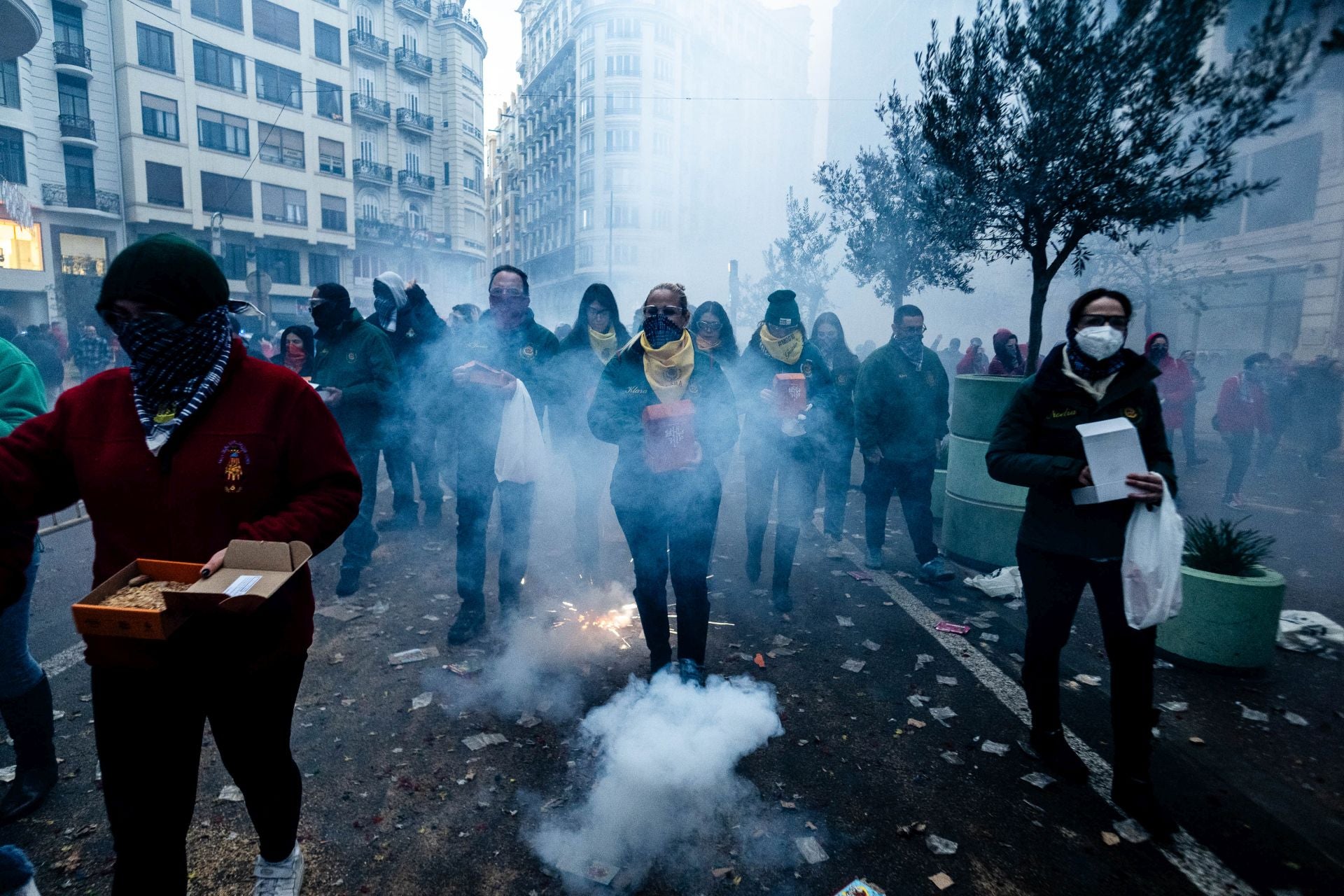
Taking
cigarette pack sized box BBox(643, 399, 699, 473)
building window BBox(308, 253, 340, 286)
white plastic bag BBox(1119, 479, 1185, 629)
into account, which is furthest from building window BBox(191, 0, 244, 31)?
white plastic bag BBox(1119, 479, 1185, 629)

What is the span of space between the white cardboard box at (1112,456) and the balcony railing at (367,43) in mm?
44783

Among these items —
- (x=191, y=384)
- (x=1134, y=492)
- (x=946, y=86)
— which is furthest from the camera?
(x=946, y=86)

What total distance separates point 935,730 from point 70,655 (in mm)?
4873

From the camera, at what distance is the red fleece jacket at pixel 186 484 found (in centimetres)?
180

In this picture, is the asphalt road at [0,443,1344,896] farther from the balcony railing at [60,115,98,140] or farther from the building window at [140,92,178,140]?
the building window at [140,92,178,140]

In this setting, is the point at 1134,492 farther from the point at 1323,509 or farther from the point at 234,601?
the point at 1323,509

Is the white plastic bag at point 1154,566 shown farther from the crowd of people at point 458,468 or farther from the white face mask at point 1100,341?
the white face mask at point 1100,341

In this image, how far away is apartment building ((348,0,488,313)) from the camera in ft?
126

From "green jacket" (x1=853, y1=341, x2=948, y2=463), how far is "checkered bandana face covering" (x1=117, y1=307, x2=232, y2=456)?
4.94 m

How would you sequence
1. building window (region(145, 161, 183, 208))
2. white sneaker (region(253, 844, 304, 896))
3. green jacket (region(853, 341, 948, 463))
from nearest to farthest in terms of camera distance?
white sneaker (region(253, 844, 304, 896)) < green jacket (region(853, 341, 948, 463)) < building window (region(145, 161, 183, 208))

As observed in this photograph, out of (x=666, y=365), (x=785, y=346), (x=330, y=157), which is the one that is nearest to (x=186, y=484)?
(x=666, y=365)

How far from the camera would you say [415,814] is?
2799 millimetres

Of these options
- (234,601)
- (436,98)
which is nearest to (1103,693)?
(234,601)

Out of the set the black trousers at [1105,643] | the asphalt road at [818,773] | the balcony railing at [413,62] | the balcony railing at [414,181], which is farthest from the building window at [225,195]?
the black trousers at [1105,643]
